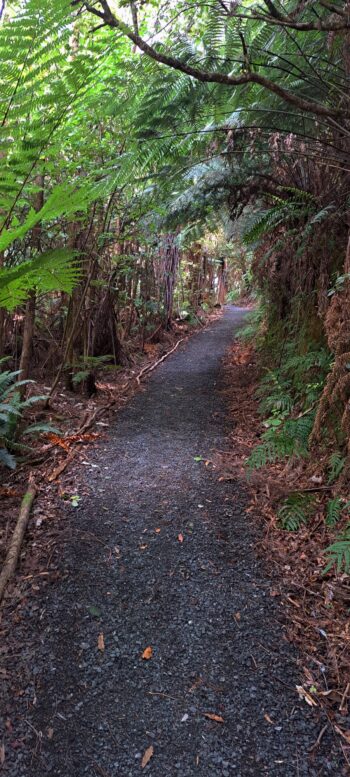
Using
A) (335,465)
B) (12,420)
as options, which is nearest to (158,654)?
(335,465)

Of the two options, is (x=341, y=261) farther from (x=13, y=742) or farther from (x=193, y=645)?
(x=13, y=742)

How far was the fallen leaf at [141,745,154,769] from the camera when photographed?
1.47 meters

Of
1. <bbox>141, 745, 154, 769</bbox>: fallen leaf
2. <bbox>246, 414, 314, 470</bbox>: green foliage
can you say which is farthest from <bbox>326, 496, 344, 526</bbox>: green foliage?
<bbox>141, 745, 154, 769</bbox>: fallen leaf

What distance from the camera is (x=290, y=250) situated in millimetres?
4875

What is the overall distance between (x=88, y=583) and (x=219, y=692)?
89 centimetres

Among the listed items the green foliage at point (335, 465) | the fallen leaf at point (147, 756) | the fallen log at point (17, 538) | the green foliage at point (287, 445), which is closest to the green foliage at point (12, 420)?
the fallen log at point (17, 538)

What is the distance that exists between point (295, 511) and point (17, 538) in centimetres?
183

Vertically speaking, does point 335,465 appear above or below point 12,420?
below

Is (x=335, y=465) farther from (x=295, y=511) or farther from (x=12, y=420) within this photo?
(x=12, y=420)

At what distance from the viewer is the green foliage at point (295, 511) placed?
9.04ft

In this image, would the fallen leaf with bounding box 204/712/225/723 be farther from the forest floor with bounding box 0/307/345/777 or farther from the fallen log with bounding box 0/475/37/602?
the fallen log with bounding box 0/475/37/602

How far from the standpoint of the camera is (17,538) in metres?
2.56

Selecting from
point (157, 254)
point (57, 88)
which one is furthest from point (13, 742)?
point (157, 254)

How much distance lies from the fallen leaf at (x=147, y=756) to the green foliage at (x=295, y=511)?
60.3 inches
